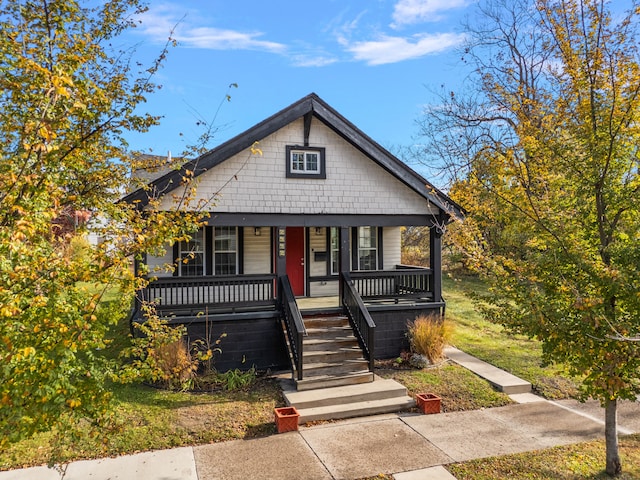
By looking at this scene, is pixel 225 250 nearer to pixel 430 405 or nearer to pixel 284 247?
pixel 284 247

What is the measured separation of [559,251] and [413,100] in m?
19.9

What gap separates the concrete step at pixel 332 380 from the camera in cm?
850

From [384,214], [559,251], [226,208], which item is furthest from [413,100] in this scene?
[559,251]

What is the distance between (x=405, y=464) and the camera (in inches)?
230

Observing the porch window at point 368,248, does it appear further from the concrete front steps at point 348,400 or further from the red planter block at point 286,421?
the red planter block at point 286,421

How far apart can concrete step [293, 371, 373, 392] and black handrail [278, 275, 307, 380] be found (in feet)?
0.61

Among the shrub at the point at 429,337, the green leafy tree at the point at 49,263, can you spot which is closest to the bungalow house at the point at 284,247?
the shrub at the point at 429,337

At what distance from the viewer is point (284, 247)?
1077cm

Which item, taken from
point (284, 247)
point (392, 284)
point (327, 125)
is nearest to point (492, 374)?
point (392, 284)

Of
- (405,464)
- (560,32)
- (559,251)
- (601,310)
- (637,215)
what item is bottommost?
(405,464)

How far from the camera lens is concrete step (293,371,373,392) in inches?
335

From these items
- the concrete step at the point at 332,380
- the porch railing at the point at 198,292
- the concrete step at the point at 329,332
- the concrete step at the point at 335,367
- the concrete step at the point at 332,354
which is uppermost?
the porch railing at the point at 198,292

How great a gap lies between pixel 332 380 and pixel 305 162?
563cm

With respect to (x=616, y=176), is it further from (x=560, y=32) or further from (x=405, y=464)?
(x=405, y=464)
